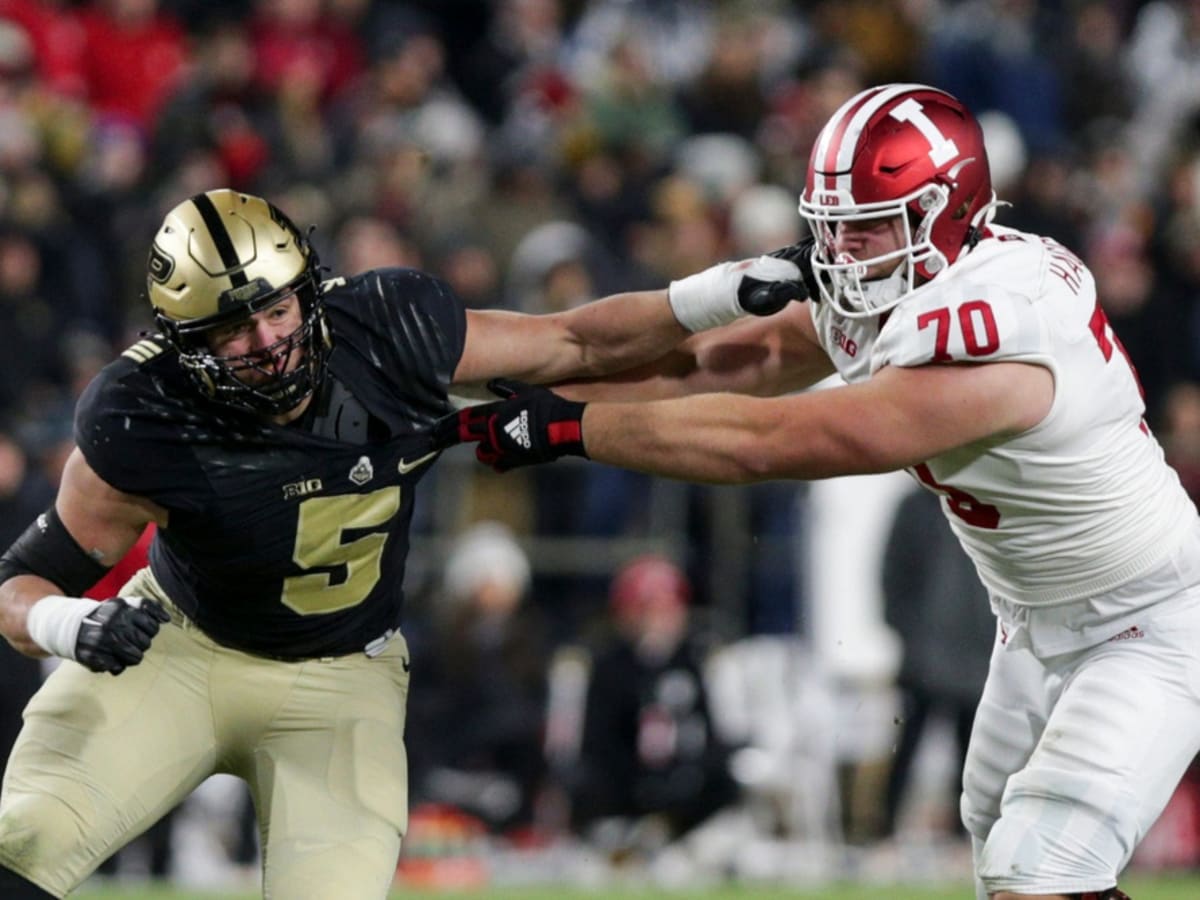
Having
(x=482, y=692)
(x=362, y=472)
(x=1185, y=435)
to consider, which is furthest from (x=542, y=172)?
(x=362, y=472)

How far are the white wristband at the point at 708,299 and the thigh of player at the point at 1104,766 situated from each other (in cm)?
111

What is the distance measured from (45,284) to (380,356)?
5194 mm

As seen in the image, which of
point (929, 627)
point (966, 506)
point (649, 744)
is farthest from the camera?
point (929, 627)

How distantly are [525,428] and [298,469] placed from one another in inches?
22.9

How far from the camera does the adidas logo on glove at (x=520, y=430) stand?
4.16m

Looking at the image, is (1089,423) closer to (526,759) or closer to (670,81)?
(526,759)

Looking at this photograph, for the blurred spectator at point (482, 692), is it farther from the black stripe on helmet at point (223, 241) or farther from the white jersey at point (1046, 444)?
the black stripe on helmet at point (223, 241)

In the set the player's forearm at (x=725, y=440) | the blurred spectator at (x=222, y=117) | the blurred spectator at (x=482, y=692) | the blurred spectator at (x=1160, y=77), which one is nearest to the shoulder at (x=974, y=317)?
the player's forearm at (x=725, y=440)

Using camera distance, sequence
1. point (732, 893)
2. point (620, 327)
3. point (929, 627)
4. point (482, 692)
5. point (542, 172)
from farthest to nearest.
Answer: point (542, 172) → point (482, 692) → point (929, 627) → point (732, 893) → point (620, 327)

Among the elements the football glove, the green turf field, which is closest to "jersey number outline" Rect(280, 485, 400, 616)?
the football glove

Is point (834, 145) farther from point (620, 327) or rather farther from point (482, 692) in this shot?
point (482, 692)

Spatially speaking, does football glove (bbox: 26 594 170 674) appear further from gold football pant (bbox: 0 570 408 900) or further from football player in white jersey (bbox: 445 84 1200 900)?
football player in white jersey (bbox: 445 84 1200 900)

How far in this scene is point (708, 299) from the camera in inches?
184

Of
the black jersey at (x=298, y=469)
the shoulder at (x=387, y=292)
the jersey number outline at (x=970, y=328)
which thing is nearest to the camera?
the jersey number outline at (x=970, y=328)
